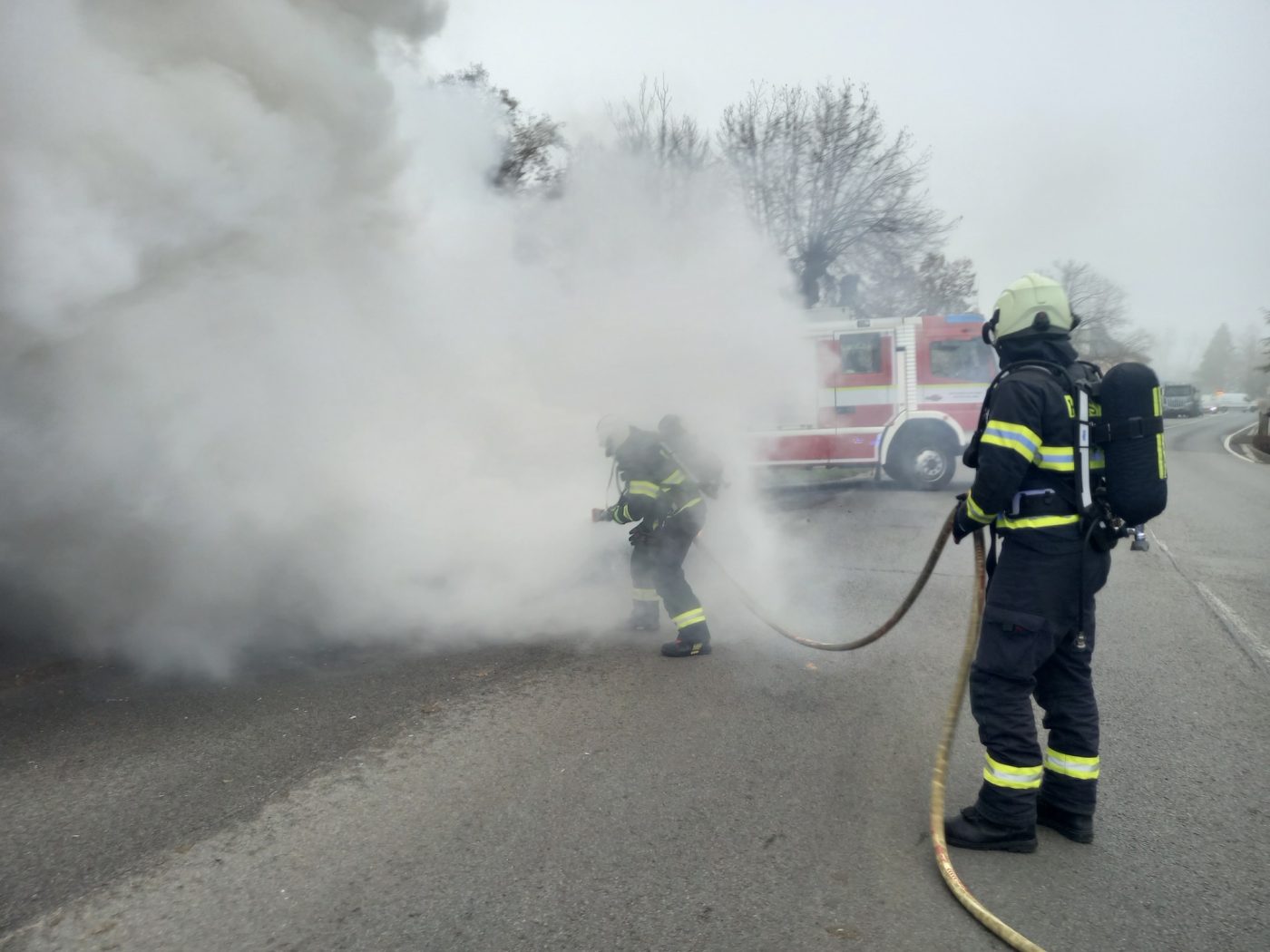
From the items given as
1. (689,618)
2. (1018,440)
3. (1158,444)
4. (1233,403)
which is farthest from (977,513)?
(1233,403)

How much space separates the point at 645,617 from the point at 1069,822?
3.08 meters

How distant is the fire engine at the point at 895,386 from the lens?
13219 millimetres

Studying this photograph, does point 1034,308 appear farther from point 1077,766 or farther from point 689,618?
point 689,618

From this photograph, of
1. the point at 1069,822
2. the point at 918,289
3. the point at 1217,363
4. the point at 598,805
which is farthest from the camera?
the point at 1217,363

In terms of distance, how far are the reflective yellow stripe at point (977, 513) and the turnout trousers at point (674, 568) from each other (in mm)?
2312

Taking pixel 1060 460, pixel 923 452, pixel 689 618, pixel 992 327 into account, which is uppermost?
pixel 992 327

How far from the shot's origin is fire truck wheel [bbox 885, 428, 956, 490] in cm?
1331

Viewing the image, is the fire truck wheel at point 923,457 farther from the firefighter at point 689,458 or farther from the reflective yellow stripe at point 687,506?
the reflective yellow stripe at point 687,506

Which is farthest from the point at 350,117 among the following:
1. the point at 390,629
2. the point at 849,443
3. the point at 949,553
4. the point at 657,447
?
the point at 849,443

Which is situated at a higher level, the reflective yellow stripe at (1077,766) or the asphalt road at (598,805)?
the reflective yellow stripe at (1077,766)

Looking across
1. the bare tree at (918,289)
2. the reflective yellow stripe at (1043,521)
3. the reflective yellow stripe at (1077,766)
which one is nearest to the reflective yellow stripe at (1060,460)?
the reflective yellow stripe at (1043,521)

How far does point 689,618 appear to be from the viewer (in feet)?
17.5

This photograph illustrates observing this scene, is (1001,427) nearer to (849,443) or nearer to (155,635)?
(155,635)

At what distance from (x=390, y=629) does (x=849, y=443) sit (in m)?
8.97
